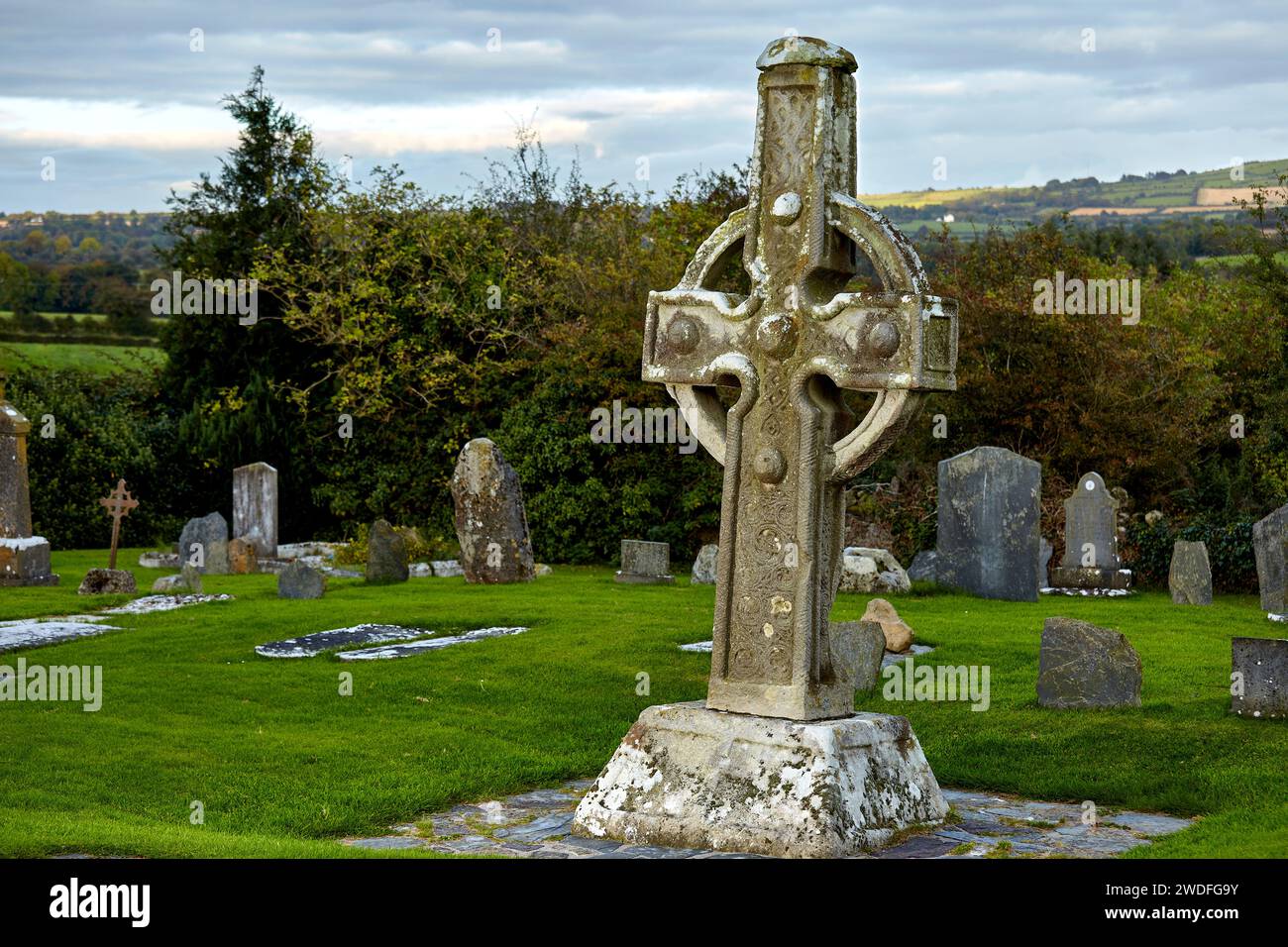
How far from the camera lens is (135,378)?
3303 cm

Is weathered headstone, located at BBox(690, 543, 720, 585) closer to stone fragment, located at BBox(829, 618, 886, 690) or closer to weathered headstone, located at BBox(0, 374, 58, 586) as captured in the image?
stone fragment, located at BBox(829, 618, 886, 690)

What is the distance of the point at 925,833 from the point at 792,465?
6.94 feet

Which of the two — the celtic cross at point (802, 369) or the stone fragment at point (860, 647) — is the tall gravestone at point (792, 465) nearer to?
the celtic cross at point (802, 369)

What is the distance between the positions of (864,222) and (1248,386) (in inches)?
840

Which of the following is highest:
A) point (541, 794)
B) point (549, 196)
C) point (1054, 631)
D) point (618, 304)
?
point (549, 196)

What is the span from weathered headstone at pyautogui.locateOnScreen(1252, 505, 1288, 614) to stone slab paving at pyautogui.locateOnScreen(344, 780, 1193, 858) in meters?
10.4

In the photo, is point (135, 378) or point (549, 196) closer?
point (135, 378)

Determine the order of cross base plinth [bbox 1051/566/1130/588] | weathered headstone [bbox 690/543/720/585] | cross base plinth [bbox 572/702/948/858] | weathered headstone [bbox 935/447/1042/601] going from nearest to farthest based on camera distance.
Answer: cross base plinth [bbox 572/702/948/858] → weathered headstone [bbox 935/447/1042/601] → weathered headstone [bbox 690/543/720/585] → cross base plinth [bbox 1051/566/1130/588]

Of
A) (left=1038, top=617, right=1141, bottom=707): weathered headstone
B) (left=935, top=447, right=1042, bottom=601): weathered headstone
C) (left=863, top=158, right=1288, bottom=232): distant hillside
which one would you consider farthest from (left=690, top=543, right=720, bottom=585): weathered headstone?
(left=863, top=158, right=1288, bottom=232): distant hillside

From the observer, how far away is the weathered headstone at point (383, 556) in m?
20.9

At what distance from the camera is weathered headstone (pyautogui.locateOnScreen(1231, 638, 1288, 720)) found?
10.5 metres
